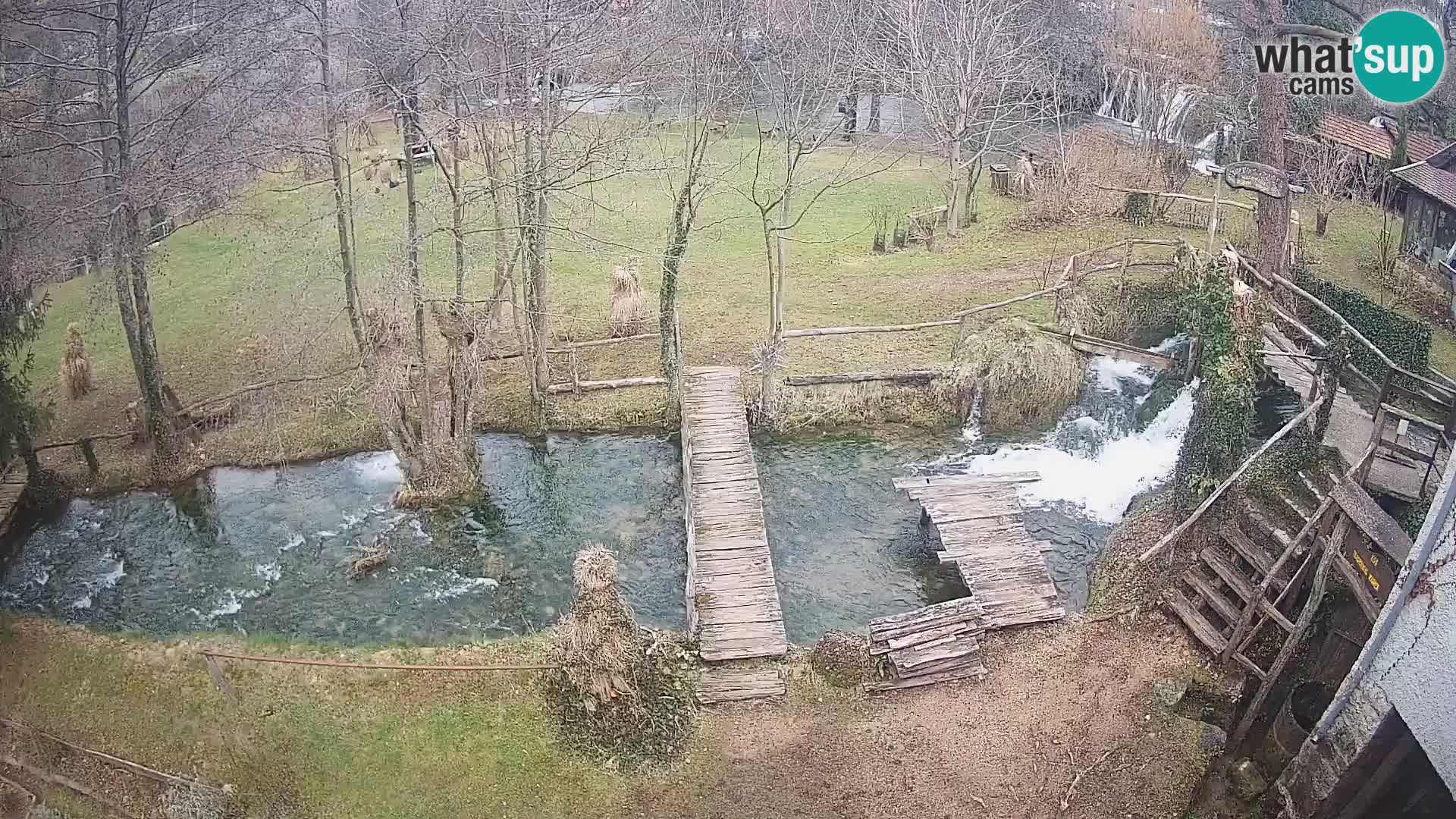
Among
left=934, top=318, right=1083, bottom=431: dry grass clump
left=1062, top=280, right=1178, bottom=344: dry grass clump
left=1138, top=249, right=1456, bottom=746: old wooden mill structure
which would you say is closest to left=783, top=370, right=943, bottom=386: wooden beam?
left=934, top=318, right=1083, bottom=431: dry grass clump

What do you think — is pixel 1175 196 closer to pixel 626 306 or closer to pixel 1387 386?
pixel 1387 386

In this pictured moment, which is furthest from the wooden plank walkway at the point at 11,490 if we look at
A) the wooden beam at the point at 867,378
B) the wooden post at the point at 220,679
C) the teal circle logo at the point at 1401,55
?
the teal circle logo at the point at 1401,55

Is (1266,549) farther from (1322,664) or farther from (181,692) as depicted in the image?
(181,692)

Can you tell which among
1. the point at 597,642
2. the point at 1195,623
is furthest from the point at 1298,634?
the point at 597,642

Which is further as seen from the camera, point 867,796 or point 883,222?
point 883,222

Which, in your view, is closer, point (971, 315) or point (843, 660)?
point (843, 660)

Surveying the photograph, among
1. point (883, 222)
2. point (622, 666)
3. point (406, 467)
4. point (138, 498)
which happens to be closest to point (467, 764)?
point (622, 666)

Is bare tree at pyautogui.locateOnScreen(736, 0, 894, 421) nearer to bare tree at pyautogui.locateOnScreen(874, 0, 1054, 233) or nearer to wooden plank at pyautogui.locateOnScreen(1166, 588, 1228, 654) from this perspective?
bare tree at pyautogui.locateOnScreen(874, 0, 1054, 233)

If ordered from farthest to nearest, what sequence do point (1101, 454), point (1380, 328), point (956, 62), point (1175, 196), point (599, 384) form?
point (956, 62) → point (1175, 196) → point (599, 384) → point (1101, 454) → point (1380, 328)
